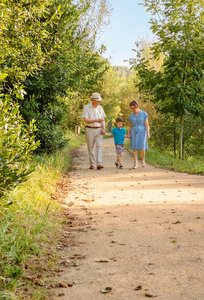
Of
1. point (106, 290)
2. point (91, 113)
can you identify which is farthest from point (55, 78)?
point (106, 290)

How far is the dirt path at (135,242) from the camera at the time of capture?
3.21 meters

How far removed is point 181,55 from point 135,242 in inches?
377

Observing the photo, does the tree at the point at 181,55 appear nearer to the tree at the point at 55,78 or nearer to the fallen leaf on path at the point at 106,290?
the tree at the point at 55,78

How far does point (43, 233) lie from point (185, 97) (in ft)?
32.1

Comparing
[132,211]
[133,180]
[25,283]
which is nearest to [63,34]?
[133,180]

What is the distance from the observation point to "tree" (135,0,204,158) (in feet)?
40.8

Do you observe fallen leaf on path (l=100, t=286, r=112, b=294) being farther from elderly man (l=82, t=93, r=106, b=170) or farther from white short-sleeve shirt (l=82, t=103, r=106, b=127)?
white short-sleeve shirt (l=82, t=103, r=106, b=127)

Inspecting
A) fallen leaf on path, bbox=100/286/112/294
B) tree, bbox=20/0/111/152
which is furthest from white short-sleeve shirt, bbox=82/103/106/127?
fallen leaf on path, bbox=100/286/112/294

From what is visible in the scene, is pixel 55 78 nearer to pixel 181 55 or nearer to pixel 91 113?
pixel 91 113

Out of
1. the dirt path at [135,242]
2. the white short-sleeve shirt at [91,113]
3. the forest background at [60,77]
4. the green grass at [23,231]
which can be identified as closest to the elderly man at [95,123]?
the white short-sleeve shirt at [91,113]

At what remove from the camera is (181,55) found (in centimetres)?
1248

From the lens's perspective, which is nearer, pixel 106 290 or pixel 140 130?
pixel 106 290

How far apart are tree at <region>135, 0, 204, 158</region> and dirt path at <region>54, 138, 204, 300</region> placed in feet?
17.2

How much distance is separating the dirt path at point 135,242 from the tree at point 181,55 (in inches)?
206
